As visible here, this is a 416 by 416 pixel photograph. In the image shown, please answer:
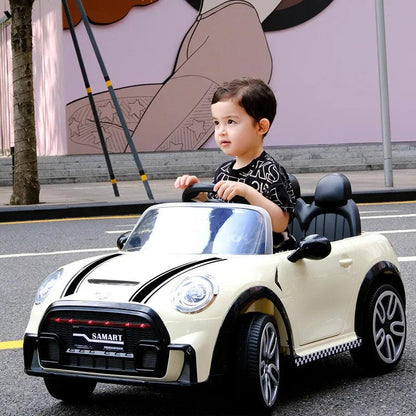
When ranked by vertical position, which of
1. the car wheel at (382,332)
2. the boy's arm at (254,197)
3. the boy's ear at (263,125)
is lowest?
the car wheel at (382,332)

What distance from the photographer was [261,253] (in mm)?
5098

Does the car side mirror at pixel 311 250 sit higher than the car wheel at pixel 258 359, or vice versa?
the car side mirror at pixel 311 250

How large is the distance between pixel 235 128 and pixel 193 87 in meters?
22.1

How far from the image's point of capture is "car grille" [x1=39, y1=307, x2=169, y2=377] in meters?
4.44

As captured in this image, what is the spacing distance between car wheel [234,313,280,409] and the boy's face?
3.22ft

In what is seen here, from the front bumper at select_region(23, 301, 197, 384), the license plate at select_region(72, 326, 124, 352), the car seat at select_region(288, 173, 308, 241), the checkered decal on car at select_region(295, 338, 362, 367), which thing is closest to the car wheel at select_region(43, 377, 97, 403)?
the front bumper at select_region(23, 301, 197, 384)

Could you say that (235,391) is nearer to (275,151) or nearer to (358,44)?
(275,151)

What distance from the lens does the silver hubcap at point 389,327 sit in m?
5.68

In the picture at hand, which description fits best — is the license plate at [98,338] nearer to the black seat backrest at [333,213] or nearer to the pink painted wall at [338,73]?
the black seat backrest at [333,213]

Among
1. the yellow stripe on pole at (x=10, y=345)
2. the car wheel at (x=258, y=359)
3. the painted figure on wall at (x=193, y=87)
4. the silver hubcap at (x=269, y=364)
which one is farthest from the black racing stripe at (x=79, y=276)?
the painted figure on wall at (x=193, y=87)

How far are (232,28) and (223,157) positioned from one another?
3375 mm

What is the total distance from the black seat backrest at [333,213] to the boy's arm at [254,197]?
0.72 meters

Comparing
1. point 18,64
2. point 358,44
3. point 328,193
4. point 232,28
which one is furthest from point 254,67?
point 328,193

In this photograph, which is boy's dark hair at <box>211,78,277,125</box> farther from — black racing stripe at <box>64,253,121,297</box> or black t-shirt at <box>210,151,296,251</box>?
black racing stripe at <box>64,253,121,297</box>
